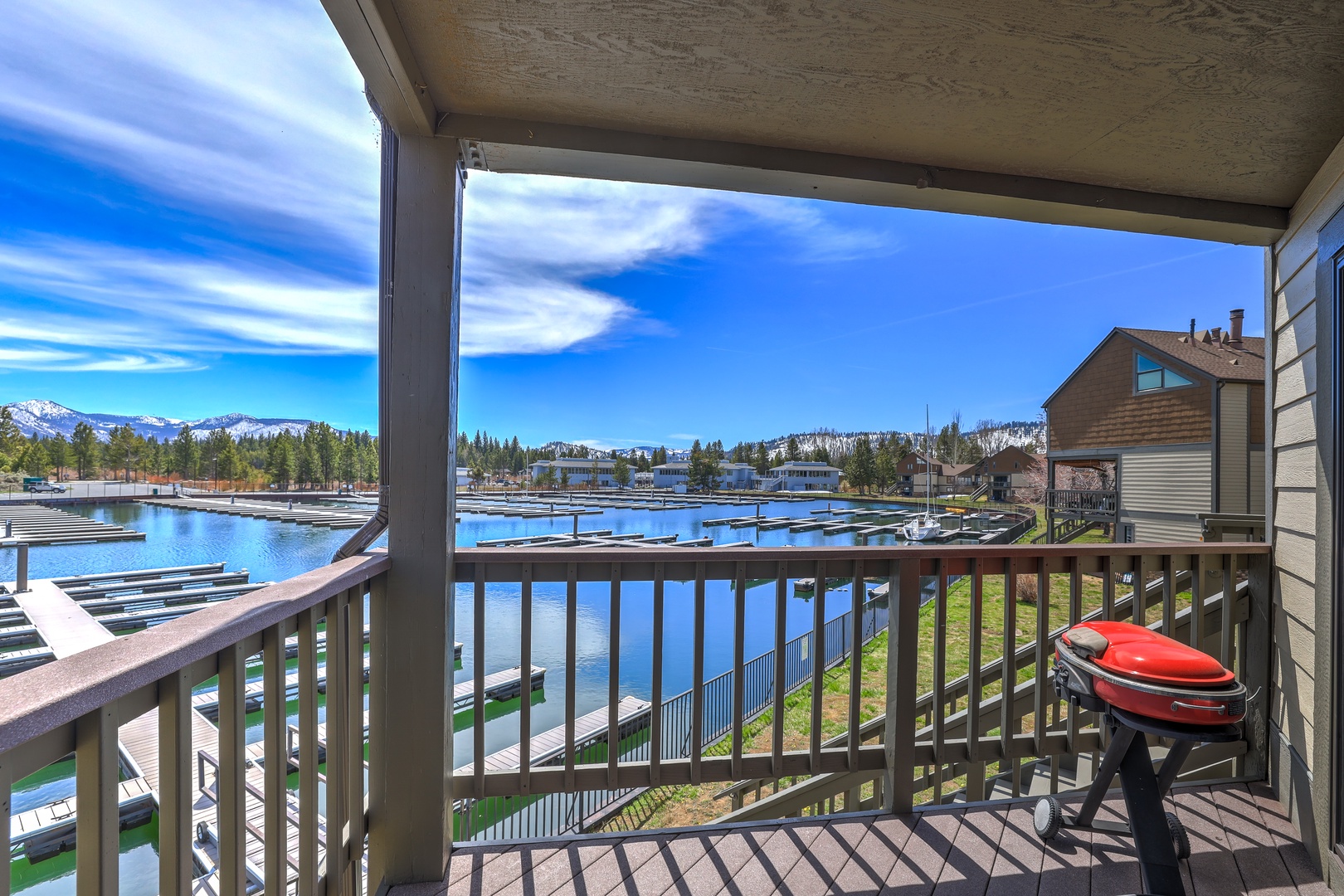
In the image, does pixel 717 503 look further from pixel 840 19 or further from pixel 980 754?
pixel 840 19

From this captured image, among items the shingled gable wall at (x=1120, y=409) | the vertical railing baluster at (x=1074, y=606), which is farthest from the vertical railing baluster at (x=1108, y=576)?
the shingled gable wall at (x=1120, y=409)

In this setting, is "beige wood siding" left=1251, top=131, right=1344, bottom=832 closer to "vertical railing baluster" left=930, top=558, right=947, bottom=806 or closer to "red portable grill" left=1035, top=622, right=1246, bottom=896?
"red portable grill" left=1035, top=622, right=1246, bottom=896

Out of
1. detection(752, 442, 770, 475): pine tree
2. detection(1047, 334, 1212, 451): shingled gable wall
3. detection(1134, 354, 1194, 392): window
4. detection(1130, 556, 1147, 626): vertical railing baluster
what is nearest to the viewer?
detection(1130, 556, 1147, 626): vertical railing baluster

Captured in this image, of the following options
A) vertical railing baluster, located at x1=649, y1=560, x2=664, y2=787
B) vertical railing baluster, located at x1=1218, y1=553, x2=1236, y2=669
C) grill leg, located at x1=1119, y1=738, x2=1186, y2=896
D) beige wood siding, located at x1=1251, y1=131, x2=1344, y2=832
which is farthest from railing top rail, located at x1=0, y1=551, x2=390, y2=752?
vertical railing baluster, located at x1=1218, y1=553, x2=1236, y2=669

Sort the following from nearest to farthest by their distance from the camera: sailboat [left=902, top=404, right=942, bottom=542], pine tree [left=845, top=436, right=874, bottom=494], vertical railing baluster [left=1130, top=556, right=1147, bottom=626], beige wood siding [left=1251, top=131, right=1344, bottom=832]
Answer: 1. beige wood siding [left=1251, top=131, right=1344, bottom=832]
2. vertical railing baluster [left=1130, top=556, right=1147, bottom=626]
3. sailboat [left=902, top=404, right=942, bottom=542]
4. pine tree [left=845, top=436, right=874, bottom=494]

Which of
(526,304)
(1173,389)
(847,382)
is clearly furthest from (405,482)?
(847,382)

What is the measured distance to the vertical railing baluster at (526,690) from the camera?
6.00ft

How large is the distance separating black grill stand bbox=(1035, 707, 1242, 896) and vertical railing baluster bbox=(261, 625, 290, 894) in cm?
192

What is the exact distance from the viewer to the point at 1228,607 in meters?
2.35

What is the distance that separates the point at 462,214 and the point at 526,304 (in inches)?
211

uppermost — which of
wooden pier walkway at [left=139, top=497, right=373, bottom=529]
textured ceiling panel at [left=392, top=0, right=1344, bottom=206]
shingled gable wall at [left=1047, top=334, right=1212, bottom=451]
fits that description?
textured ceiling panel at [left=392, top=0, right=1344, bottom=206]

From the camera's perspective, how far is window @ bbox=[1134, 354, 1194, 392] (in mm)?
6887

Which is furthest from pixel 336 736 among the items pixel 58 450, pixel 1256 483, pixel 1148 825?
pixel 1256 483

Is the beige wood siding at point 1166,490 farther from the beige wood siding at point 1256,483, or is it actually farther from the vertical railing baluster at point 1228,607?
the vertical railing baluster at point 1228,607
